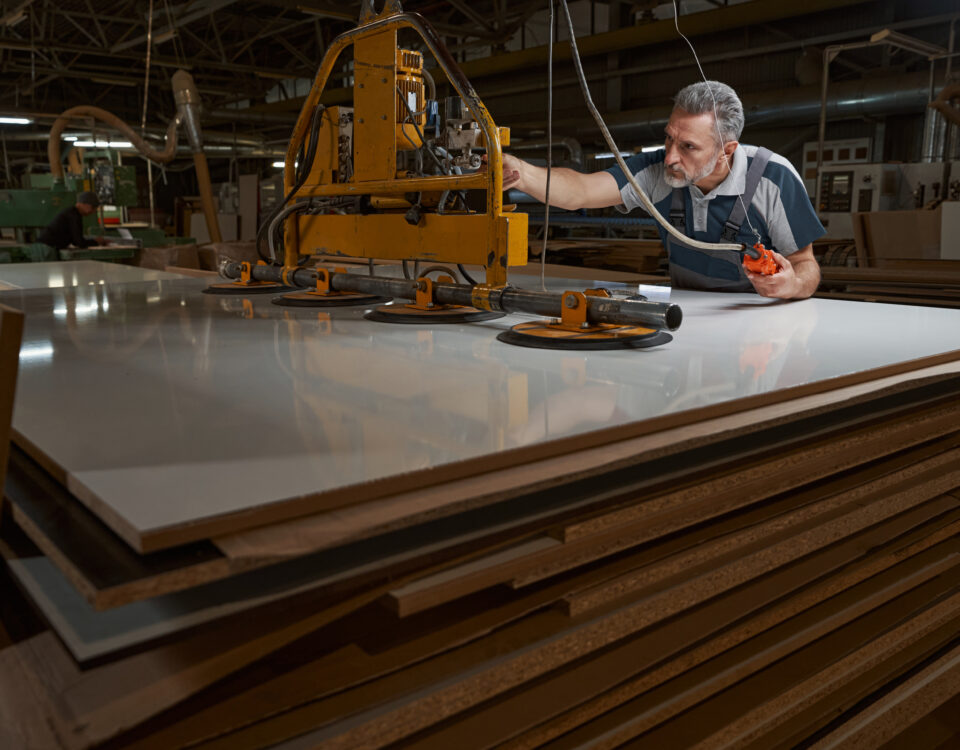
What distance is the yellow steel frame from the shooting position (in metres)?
1.89

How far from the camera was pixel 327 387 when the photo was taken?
116 cm

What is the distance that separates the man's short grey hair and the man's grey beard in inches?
3.0

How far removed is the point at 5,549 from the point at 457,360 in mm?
744

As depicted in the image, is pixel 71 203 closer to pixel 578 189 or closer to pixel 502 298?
pixel 578 189

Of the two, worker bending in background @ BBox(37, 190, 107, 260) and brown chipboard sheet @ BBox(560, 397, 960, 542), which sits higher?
worker bending in background @ BBox(37, 190, 107, 260)

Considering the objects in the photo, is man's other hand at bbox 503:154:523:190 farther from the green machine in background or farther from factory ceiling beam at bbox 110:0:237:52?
factory ceiling beam at bbox 110:0:237:52

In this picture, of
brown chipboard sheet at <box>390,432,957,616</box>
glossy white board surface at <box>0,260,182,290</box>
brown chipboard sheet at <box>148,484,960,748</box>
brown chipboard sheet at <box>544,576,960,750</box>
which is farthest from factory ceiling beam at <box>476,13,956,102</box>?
brown chipboard sheet at <box>148,484,960,748</box>

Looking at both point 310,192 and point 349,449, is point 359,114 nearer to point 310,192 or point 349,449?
point 310,192

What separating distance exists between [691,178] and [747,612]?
164 centimetres

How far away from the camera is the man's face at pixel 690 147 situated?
2.29 metres

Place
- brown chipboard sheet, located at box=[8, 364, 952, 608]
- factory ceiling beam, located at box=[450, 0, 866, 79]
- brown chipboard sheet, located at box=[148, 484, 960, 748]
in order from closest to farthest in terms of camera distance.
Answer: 1. brown chipboard sheet, located at box=[8, 364, 952, 608]
2. brown chipboard sheet, located at box=[148, 484, 960, 748]
3. factory ceiling beam, located at box=[450, 0, 866, 79]

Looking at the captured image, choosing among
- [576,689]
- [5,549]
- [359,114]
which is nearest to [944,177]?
[359,114]

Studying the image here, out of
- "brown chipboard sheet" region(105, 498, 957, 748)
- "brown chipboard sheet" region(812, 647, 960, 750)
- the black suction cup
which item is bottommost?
"brown chipboard sheet" region(812, 647, 960, 750)

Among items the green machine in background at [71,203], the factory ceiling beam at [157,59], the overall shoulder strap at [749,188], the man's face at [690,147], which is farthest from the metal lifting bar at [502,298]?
the factory ceiling beam at [157,59]
